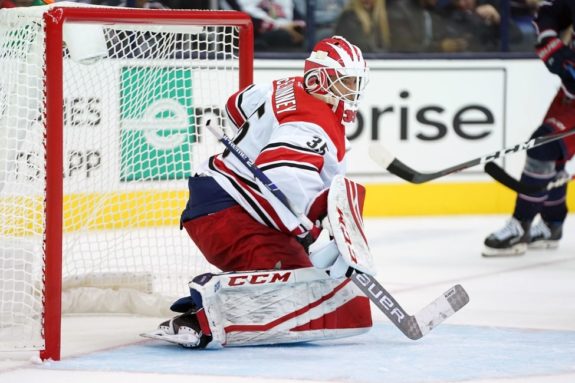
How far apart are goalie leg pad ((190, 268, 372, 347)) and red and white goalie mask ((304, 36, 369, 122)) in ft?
1.49

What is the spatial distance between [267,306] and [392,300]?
1.06 ft

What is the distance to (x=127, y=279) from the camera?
4.47m

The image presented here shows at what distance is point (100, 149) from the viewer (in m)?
4.79

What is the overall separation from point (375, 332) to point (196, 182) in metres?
0.65

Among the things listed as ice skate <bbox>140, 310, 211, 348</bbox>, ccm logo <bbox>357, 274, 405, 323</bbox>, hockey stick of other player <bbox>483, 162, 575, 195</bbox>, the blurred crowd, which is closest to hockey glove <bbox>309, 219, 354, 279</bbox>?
ccm logo <bbox>357, 274, 405, 323</bbox>

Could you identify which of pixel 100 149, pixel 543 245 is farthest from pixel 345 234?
pixel 543 245

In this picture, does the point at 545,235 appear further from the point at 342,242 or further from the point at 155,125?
the point at 342,242

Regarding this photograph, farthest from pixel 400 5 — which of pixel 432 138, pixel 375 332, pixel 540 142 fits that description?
pixel 375 332

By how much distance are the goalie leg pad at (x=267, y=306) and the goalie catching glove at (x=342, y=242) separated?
127mm

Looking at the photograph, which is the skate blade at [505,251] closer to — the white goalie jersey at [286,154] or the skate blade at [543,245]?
the skate blade at [543,245]

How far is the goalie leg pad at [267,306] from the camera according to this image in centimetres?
374

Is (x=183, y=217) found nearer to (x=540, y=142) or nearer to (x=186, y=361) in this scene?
(x=186, y=361)

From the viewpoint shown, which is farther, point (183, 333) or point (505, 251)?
point (505, 251)

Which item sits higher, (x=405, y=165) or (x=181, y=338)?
(x=405, y=165)
